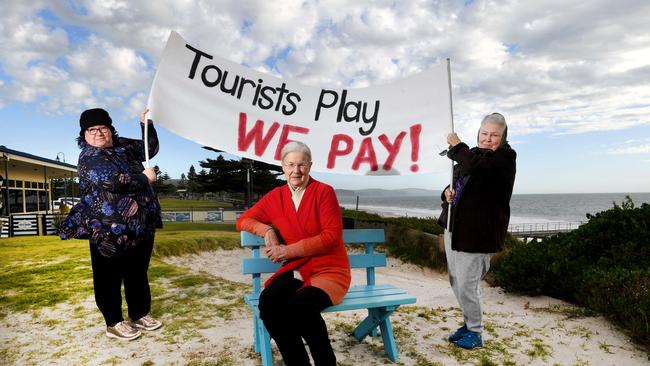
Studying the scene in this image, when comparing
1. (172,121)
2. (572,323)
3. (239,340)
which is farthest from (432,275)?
(172,121)

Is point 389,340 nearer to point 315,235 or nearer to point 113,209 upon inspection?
point 315,235

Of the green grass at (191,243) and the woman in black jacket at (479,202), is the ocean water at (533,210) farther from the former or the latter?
the woman in black jacket at (479,202)

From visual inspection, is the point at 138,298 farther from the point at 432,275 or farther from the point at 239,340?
the point at 432,275

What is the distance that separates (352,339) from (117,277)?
2245 millimetres

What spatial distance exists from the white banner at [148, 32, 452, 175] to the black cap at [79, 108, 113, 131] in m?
0.39

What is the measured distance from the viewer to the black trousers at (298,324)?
2.72 m

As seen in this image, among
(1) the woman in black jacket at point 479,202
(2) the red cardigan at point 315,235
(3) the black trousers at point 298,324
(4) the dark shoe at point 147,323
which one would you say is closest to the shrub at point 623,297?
(1) the woman in black jacket at point 479,202

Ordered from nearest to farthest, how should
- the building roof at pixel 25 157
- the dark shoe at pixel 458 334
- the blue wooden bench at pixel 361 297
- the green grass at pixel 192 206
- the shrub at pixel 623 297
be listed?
the blue wooden bench at pixel 361 297
the dark shoe at pixel 458 334
the shrub at pixel 623 297
the building roof at pixel 25 157
the green grass at pixel 192 206

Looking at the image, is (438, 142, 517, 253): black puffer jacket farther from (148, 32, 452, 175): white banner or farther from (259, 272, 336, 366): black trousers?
(259, 272, 336, 366): black trousers

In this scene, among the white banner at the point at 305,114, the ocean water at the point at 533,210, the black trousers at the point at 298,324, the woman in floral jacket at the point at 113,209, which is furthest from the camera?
the ocean water at the point at 533,210

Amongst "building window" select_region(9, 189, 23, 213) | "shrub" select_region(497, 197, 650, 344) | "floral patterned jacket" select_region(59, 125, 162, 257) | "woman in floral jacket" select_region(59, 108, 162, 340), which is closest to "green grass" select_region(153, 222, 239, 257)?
"woman in floral jacket" select_region(59, 108, 162, 340)

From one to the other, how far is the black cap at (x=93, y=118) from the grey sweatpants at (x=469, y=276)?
10.3 ft

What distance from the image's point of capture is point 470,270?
3.43 meters

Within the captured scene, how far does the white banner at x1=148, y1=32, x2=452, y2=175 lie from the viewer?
361 cm
